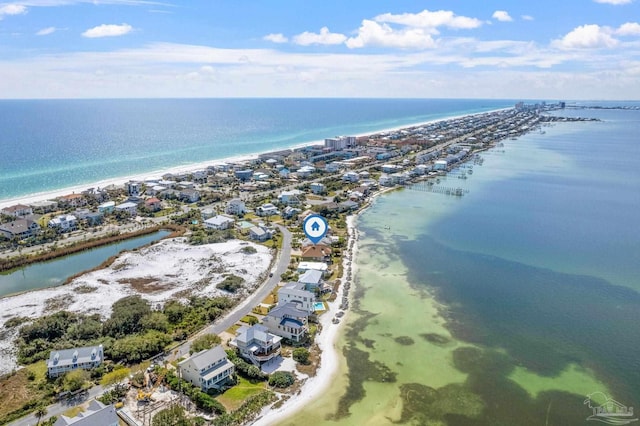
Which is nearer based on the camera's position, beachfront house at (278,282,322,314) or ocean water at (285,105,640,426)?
ocean water at (285,105,640,426)

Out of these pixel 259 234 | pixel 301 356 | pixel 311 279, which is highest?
pixel 259 234

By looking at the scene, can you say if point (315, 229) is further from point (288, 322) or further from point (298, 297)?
point (288, 322)

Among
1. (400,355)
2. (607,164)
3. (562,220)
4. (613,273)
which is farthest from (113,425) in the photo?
(607,164)

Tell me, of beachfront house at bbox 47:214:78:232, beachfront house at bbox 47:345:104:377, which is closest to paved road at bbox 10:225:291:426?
beachfront house at bbox 47:345:104:377

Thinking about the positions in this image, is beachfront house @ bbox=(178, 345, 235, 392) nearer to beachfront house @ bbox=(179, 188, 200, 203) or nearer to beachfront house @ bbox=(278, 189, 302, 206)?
beachfront house @ bbox=(278, 189, 302, 206)

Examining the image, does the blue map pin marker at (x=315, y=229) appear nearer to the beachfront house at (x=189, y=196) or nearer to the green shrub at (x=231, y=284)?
the green shrub at (x=231, y=284)

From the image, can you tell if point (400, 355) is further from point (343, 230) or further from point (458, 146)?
point (458, 146)

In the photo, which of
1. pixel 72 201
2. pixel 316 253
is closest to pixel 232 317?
pixel 316 253
